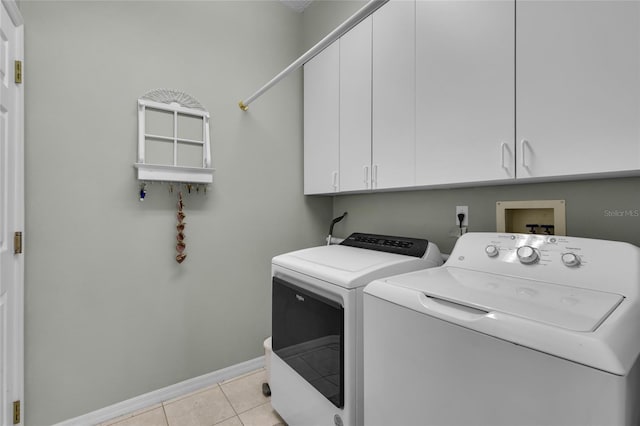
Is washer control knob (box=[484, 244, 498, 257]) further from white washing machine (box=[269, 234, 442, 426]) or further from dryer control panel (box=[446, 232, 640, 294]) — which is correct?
white washing machine (box=[269, 234, 442, 426])

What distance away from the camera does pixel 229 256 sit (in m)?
2.14

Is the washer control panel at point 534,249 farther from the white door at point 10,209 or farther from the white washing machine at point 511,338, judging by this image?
the white door at point 10,209

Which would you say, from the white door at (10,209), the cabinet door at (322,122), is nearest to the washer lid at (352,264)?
the cabinet door at (322,122)

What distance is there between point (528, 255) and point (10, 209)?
2.22 metres

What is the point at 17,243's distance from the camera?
1440 mm

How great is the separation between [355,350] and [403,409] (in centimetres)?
30

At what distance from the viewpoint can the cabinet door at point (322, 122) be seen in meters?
2.02

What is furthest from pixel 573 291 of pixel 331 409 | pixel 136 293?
pixel 136 293

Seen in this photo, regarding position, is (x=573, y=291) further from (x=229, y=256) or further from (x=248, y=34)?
(x=248, y=34)

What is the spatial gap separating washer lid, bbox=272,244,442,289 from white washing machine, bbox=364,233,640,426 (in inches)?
6.3

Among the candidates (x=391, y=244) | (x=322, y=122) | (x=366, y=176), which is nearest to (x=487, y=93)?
(x=366, y=176)

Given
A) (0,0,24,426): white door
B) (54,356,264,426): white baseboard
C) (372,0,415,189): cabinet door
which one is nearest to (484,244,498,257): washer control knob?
(372,0,415,189): cabinet door

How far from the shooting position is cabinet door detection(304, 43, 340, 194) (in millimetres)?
2016

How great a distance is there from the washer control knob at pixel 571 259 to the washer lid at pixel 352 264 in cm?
57
